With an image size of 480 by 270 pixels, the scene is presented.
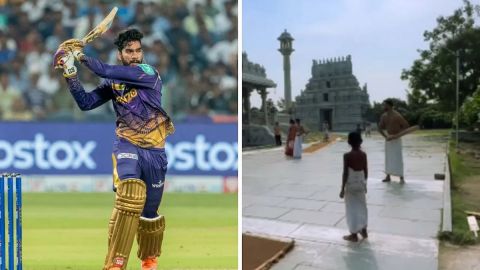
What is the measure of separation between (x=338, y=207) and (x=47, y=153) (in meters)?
3.02

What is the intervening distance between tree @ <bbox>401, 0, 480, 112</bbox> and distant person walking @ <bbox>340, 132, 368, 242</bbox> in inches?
11.8

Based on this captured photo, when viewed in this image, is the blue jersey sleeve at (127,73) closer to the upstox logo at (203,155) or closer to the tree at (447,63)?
the tree at (447,63)

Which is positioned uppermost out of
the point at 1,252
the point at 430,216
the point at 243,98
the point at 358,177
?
the point at 243,98

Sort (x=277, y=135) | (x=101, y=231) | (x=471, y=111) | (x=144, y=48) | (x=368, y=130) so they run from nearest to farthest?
(x=471, y=111), (x=368, y=130), (x=277, y=135), (x=101, y=231), (x=144, y=48)

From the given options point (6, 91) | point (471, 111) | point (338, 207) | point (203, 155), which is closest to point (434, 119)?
point (471, 111)

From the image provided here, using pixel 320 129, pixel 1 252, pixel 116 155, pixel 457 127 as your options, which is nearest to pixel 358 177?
pixel 320 129

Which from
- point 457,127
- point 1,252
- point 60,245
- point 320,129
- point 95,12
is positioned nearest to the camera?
point 457,127

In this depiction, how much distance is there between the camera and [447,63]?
70.7 inches

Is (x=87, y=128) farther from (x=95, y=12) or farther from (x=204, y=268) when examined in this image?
(x=204, y=268)

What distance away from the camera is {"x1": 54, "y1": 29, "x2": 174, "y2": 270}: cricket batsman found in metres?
1.81

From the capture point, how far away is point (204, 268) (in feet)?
8.48

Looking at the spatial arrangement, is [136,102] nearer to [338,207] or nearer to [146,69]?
[146,69]

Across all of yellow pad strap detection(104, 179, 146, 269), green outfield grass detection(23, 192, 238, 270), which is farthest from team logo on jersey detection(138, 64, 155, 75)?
green outfield grass detection(23, 192, 238, 270)

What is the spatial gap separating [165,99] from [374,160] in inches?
105
